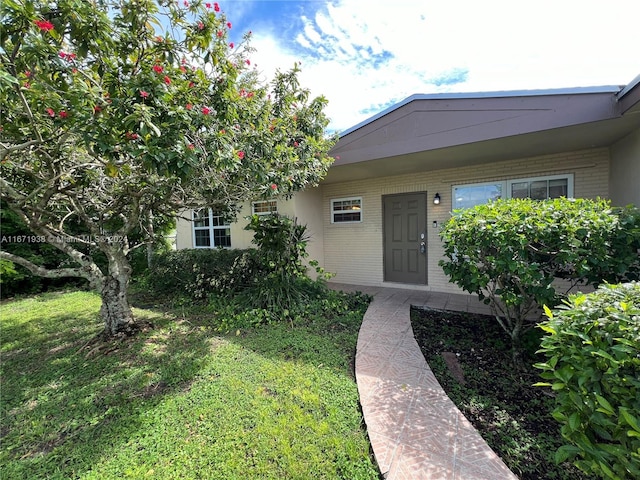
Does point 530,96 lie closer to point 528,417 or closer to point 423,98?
point 423,98

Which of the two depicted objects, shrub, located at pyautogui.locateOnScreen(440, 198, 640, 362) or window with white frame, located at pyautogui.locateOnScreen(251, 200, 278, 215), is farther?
window with white frame, located at pyautogui.locateOnScreen(251, 200, 278, 215)

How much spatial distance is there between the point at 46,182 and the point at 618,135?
310 inches

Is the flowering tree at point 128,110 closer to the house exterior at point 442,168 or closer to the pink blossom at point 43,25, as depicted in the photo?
A: the pink blossom at point 43,25

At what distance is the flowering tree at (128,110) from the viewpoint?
2.20 m

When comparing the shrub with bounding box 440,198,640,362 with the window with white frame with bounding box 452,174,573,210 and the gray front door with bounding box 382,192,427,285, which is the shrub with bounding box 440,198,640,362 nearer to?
the window with white frame with bounding box 452,174,573,210

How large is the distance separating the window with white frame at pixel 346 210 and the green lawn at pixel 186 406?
3612 millimetres

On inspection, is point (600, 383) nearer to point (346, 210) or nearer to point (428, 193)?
point (428, 193)

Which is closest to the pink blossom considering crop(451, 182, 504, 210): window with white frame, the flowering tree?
the flowering tree

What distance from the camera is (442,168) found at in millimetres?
5918

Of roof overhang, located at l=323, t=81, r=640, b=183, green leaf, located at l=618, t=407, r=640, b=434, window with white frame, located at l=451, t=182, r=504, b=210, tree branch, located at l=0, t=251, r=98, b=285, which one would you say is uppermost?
roof overhang, located at l=323, t=81, r=640, b=183

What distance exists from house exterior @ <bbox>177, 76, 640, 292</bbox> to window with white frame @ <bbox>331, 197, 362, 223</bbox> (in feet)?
0.09

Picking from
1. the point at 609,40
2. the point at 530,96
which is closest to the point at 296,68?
the point at 530,96

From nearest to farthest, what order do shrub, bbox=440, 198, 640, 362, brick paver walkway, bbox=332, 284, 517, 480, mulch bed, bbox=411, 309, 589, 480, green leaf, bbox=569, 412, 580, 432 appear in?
green leaf, bbox=569, 412, 580, 432, brick paver walkway, bbox=332, 284, 517, 480, mulch bed, bbox=411, 309, 589, 480, shrub, bbox=440, 198, 640, 362

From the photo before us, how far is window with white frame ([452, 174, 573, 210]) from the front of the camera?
500 cm
